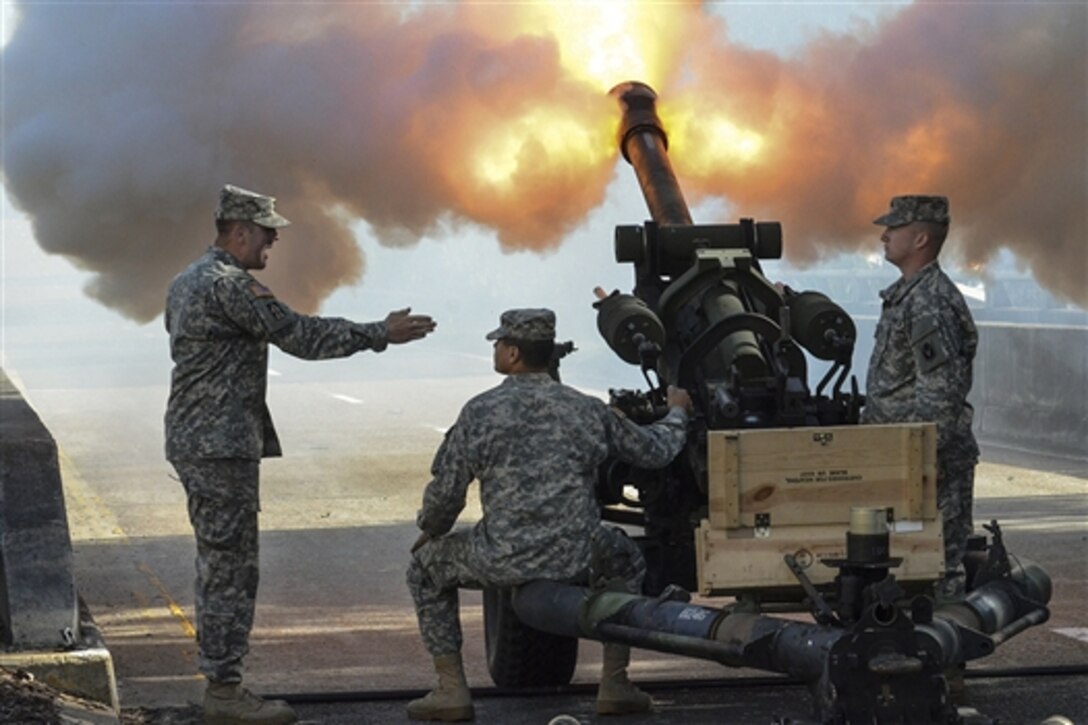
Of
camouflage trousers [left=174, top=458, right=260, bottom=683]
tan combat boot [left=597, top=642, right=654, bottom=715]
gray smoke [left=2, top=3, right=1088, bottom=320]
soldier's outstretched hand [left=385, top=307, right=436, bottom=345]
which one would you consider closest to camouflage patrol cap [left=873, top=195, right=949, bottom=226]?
soldier's outstretched hand [left=385, top=307, right=436, bottom=345]

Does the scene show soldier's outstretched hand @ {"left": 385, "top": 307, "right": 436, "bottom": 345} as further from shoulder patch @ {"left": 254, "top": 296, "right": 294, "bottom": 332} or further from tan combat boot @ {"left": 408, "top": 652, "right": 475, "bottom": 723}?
tan combat boot @ {"left": 408, "top": 652, "right": 475, "bottom": 723}

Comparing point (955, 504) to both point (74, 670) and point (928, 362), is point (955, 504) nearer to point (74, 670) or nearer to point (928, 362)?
point (928, 362)

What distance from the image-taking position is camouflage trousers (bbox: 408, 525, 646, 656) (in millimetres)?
9062

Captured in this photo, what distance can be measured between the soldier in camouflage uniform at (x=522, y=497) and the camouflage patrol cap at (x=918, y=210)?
4.63 feet

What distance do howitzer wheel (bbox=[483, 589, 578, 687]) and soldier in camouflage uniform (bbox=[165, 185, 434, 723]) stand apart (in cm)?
116

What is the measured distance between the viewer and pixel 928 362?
928cm

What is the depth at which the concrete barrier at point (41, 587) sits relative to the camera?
9.09 m

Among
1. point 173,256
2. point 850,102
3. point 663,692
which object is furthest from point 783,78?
point 663,692

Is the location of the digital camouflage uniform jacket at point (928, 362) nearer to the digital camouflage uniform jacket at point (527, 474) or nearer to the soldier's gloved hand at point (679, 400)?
the soldier's gloved hand at point (679, 400)

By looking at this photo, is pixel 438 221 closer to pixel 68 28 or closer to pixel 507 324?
pixel 68 28

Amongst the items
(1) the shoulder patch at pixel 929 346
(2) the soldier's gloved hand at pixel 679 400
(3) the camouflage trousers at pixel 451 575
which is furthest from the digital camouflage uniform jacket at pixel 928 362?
(3) the camouflage trousers at pixel 451 575

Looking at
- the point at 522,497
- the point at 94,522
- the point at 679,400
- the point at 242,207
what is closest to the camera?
the point at 522,497

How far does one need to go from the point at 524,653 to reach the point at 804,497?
5.75 feet

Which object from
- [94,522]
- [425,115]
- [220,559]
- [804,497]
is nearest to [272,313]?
[220,559]
